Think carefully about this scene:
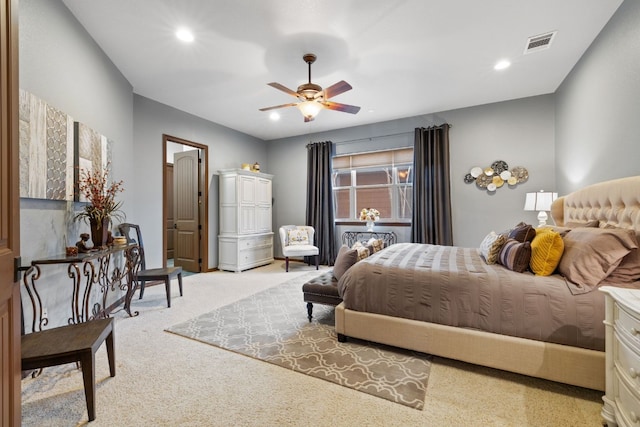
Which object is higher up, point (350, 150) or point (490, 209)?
point (350, 150)


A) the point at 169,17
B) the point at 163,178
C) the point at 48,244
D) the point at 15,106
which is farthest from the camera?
the point at 163,178

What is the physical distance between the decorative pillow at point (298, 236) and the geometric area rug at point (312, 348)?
2217mm

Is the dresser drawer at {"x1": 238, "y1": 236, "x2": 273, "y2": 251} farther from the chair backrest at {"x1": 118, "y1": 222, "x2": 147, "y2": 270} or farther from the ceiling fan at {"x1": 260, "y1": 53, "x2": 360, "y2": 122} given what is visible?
the ceiling fan at {"x1": 260, "y1": 53, "x2": 360, "y2": 122}

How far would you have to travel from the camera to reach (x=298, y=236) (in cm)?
566

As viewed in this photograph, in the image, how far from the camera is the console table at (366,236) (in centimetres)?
539

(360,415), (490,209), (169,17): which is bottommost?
(360,415)

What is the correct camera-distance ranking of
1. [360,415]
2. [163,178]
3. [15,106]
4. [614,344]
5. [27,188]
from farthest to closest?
[163,178], [27,188], [360,415], [614,344], [15,106]

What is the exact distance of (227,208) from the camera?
5430 millimetres

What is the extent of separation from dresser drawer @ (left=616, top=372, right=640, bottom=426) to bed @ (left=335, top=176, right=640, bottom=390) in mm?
337

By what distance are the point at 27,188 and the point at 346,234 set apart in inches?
184

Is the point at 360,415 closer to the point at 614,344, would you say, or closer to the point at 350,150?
the point at 614,344

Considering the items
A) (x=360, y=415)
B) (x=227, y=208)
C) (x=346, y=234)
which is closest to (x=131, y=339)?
(x=360, y=415)

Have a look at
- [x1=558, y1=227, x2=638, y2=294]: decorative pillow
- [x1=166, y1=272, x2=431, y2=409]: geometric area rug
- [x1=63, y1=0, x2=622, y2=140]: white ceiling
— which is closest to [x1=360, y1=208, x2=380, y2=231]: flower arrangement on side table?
[x1=63, y1=0, x2=622, y2=140]: white ceiling

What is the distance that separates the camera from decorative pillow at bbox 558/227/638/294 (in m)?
1.79
